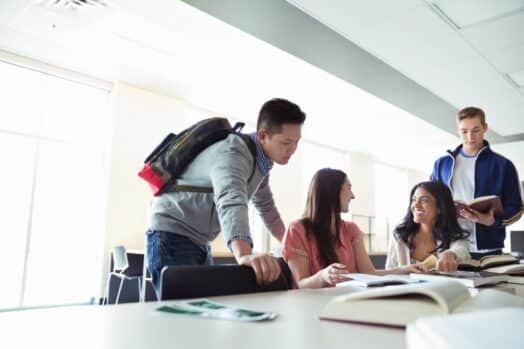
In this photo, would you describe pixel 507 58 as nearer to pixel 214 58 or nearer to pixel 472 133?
pixel 472 133

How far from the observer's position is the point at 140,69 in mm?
4785

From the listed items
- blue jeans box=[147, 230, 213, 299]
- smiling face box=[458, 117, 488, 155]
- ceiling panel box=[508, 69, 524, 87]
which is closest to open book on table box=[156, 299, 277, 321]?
blue jeans box=[147, 230, 213, 299]

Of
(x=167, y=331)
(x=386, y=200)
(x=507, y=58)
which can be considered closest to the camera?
(x=167, y=331)

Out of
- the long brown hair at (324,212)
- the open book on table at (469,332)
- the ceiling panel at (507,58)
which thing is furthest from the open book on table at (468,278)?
the ceiling panel at (507,58)

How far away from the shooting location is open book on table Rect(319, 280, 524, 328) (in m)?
0.56

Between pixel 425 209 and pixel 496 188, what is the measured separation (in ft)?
1.44

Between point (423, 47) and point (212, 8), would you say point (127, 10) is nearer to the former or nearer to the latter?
point (212, 8)

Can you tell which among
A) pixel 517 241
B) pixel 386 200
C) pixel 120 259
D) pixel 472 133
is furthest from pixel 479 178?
pixel 386 200

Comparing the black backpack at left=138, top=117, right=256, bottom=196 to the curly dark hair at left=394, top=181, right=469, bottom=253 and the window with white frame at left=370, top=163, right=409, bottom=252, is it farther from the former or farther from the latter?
the window with white frame at left=370, top=163, right=409, bottom=252

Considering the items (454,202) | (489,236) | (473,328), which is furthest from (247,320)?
(489,236)

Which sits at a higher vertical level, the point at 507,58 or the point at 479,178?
the point at 507,58

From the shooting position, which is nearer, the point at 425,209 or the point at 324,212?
the point at 324,212

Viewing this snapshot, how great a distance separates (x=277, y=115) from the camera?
1.40 metres

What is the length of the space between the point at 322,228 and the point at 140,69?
12.6 feet
